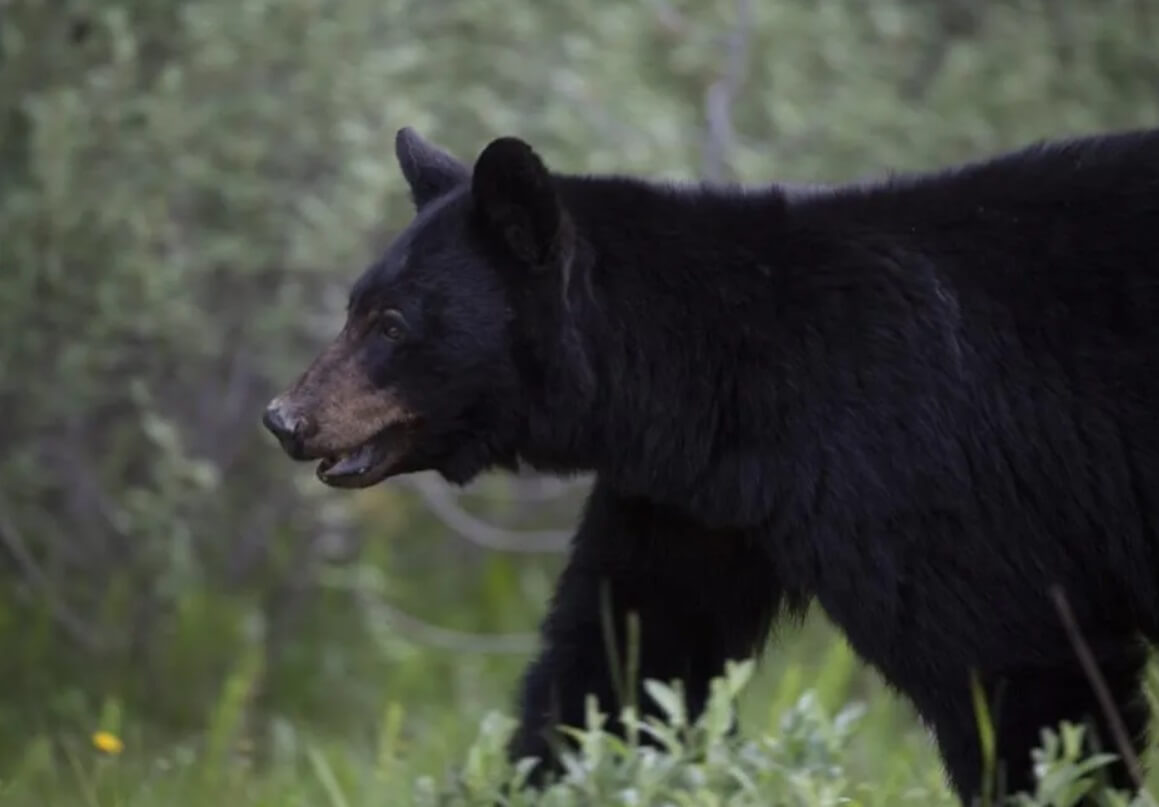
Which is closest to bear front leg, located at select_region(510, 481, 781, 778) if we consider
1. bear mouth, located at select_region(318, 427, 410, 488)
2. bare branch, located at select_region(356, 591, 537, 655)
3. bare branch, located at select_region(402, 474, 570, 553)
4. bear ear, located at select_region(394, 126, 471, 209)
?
bear mouth, located at select_region(318, 427, 410, 488)

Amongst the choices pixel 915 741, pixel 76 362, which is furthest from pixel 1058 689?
pixel 76 362

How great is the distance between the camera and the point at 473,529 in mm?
7953

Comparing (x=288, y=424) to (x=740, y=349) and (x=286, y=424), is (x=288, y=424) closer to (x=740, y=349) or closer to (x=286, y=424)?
(x=286, y=424)

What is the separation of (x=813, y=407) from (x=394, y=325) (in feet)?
2.79

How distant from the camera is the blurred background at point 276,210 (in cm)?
661

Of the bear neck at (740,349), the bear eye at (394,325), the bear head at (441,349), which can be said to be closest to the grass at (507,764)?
the bear neck at (740,349)

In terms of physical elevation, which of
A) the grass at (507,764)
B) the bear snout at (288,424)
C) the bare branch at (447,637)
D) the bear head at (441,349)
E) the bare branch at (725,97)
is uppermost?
the bare branch at (725,97)

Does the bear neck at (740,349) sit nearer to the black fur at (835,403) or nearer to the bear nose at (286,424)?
the black fur at (835,403)

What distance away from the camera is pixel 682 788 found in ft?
11.3

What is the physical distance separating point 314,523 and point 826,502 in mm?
3911

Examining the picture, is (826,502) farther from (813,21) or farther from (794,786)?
(813,21)

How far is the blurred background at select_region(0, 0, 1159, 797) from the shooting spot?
6.61 meters

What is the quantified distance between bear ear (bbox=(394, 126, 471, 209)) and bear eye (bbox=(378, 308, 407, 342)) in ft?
1.36

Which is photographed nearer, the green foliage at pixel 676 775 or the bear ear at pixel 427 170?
the green foliage at pixel 676 775
